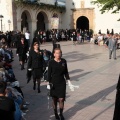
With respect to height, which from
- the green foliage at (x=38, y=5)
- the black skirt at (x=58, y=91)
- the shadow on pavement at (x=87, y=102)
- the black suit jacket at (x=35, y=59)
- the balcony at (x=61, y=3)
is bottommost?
the shadow on pavement at (x=87, y=102)

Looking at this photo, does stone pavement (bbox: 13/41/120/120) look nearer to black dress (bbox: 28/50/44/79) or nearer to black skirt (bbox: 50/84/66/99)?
black dress (bbox: 28/50/44/79)

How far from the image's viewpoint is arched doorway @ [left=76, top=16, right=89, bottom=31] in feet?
135

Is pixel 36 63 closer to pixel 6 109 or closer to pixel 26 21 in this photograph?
pixel 6 109

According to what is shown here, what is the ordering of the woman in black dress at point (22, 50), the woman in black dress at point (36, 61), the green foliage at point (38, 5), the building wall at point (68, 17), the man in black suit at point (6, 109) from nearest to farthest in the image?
the man in black suit at point (6, 109)
the woman in black dress at point (36, 61)
the woman in black dress at point (22, 50)
the green foliage at point (38, 5)
the building wall at point (68, 17)

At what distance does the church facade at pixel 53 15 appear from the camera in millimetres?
29625

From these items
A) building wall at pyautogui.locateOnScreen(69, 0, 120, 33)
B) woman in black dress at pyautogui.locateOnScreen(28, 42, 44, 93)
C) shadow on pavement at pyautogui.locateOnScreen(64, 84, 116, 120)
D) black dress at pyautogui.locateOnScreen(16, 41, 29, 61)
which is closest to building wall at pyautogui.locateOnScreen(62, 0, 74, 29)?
building wall at pyautogui.locateOnScreen(69, 0, 120, 33)

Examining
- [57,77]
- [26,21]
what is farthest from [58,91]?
[26,21]

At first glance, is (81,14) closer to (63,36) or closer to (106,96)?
(63,36)

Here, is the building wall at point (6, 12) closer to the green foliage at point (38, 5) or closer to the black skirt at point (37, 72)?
the green foliage at point (38, 5)

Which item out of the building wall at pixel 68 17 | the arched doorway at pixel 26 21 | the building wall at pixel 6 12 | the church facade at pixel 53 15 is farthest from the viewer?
the building wall at pixel 68 17

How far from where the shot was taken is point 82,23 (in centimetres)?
4219

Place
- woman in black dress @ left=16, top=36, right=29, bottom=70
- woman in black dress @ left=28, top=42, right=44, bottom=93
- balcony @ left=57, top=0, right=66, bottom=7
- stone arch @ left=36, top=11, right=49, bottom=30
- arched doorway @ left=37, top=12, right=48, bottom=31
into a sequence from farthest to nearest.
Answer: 1. balcony @ left=57, top=0, right=66, bottom=7
2. arched doorway @ left=37, top=12, right=48, bottom=31
3. stone arch @ left=36, top=11, right=49, bottom=30
4. woman in black dress @ left=16, top=36, right=29, bottom=70
5. woman in black dress @ left=28, top=42, right=44, bottom=93

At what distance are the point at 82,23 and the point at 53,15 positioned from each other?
250 inches

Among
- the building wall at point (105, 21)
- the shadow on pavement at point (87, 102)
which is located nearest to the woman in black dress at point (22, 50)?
the shadow on pavement at point (87, 102)
